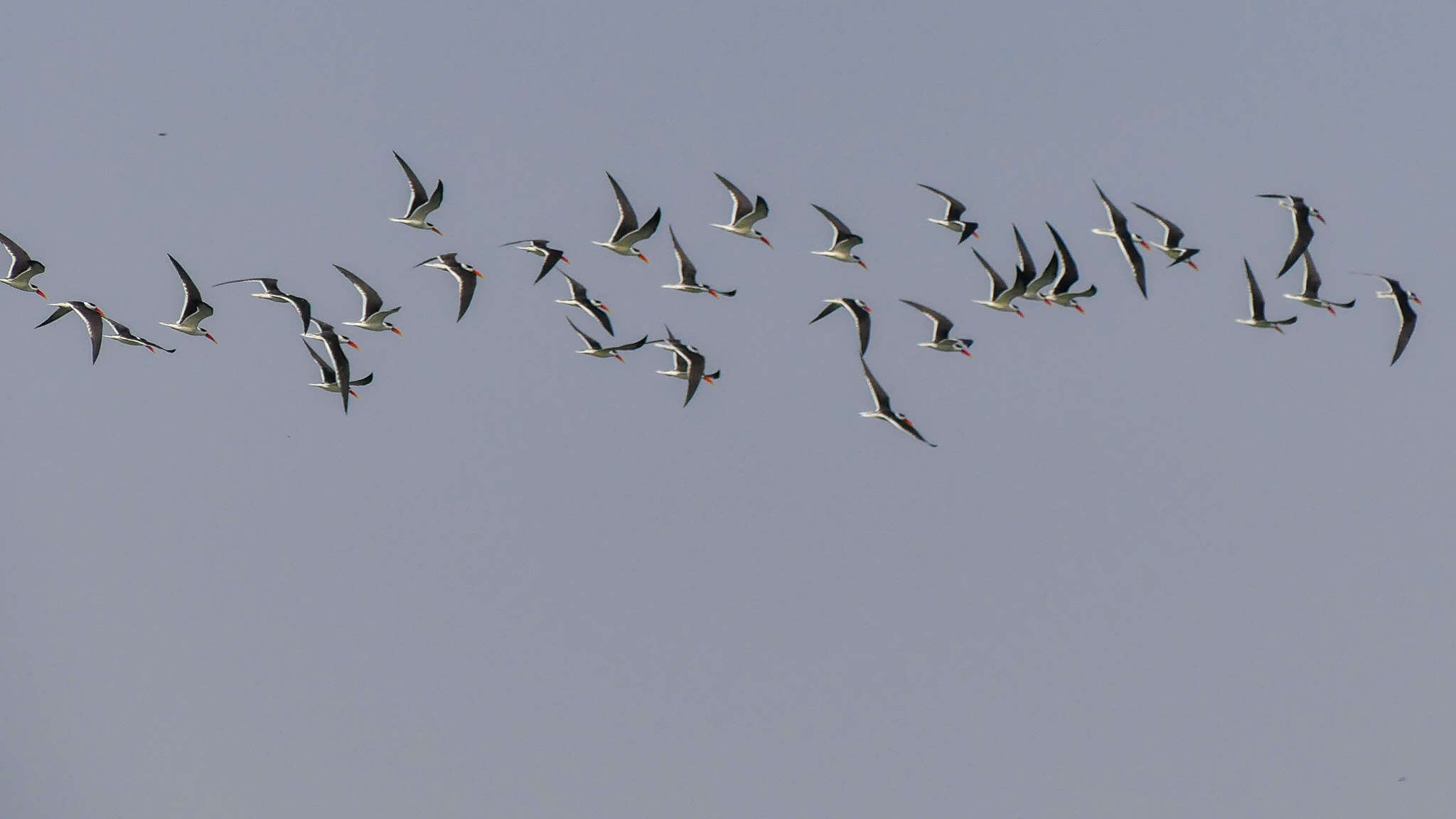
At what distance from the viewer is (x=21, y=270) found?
1900 inches

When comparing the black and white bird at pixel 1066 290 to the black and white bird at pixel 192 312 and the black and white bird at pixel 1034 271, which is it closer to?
the black and white bird at pixel 1034 271

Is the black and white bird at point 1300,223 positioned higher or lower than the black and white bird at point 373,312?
higher

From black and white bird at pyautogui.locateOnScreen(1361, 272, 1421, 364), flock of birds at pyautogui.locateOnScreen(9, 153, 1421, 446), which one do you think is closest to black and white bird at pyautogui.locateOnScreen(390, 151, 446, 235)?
flock of birds at pyautogui.locateOnScreen(9, 153, 1421, 446)

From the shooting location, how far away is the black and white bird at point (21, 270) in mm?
47688

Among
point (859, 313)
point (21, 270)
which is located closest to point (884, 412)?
point (859, 313)

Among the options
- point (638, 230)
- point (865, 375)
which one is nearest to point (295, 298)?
point (638, 230)

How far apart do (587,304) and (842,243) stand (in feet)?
19.8

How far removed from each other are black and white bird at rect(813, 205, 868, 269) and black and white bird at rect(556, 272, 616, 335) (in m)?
5.06

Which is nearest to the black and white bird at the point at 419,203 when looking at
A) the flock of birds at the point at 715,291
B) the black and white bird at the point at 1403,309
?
the flock of birds at the point at 715,291

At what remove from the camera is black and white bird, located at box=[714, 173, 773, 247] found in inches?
1977

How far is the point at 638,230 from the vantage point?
4934 centimetres

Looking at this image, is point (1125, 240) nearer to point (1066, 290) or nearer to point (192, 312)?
point (1066, 290)

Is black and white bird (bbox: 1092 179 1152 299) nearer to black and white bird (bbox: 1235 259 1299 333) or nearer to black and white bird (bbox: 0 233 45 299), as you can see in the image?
black and white bird (bbox: 1235 259 1299 333)

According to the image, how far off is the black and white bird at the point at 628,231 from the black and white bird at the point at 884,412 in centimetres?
557
